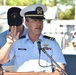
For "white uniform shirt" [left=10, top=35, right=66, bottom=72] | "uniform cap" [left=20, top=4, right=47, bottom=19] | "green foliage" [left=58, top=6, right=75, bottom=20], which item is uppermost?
"uniform cap" [left=20, top=4, right=47, bottom=19]

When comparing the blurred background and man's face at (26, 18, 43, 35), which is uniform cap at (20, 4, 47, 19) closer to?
man's face at (26, 18, 43, 35)

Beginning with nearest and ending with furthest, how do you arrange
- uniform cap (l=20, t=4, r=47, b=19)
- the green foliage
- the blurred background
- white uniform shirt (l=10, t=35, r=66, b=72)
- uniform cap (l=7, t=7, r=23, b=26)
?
white uniform shirt (l=10, t=35, r=66, b=72) → uniform cap (l=20, t=4, r=47, b=19) → uniform cap (l=7, t=7, r=23, b=26) → the blurred background → the green foliage

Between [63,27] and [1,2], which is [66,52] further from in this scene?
[1,2]

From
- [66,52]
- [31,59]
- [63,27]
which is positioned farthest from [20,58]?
[63,27]

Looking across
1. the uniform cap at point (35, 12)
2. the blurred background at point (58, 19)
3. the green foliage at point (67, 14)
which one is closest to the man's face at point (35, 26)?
the uniform cap at point (35, 12)

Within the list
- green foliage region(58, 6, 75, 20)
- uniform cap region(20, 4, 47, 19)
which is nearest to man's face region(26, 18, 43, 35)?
uniform cap region(20, 4, 47, 19)

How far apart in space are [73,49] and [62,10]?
598mm

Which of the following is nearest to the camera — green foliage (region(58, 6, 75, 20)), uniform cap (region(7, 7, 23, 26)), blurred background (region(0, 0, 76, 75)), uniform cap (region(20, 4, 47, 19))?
uniform cap (region(20, 4, 47, 19))

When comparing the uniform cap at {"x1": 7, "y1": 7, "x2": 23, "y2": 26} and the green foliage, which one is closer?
the uniform cap at {"x1": 7, "y1": 7, "x2": 23, "y2": 26}

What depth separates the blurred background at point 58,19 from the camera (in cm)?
354

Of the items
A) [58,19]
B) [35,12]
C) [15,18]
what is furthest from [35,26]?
[58,19]

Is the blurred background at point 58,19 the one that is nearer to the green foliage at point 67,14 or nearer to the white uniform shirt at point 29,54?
the green foliage at point 67,14

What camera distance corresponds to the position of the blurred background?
3545 mm

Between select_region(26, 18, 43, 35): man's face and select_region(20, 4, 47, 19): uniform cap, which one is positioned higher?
select_region(20, 4, 47, 19): uniform cap
